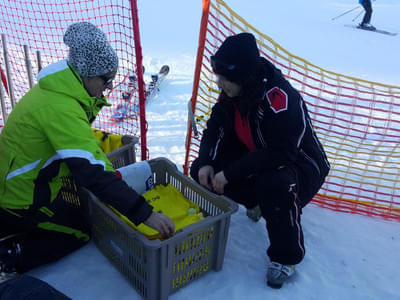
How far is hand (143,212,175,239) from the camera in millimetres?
1701

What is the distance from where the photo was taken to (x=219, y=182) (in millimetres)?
2139

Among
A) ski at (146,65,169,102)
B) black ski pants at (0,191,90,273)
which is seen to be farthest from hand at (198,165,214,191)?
ski at (146,65,169,102)

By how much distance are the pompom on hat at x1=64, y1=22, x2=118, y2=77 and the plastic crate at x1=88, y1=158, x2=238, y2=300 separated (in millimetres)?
752

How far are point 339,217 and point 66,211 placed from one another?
2147mm

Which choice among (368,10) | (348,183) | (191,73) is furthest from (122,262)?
(368,10)

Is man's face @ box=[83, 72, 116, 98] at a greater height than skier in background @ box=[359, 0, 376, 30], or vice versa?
skier in background @ box=[359, 0, 376, 30]

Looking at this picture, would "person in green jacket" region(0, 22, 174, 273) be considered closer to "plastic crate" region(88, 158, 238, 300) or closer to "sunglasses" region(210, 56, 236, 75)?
"plastic crate" region(88, 158, 238, 300)

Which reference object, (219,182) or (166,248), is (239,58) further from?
(166,248)

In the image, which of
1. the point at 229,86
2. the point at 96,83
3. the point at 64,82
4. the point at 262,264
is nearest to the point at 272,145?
the point at 229,86

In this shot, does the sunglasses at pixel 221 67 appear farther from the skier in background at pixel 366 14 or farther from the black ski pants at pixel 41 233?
the skier in background at pixel 366 14

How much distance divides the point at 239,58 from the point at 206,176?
82 cm

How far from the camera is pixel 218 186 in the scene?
2.16 metres

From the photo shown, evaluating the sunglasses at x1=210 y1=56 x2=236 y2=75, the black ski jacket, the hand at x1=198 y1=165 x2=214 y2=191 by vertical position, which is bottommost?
the hand at x1=198 y1=165 x2=214 y2=191

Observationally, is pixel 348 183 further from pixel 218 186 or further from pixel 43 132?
pixel 43 132
